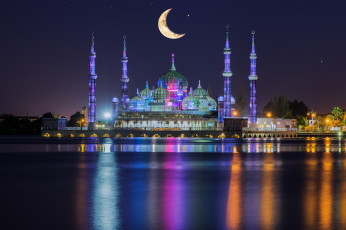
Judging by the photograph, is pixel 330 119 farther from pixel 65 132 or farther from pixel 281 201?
pixel 281 201

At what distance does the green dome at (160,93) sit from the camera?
142 meters

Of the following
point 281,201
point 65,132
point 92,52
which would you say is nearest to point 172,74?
point 92,52

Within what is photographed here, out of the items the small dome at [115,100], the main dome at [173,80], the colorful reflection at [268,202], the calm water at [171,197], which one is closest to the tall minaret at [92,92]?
the small dome at [115,100]

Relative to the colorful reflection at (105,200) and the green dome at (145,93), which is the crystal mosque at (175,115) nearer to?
the green dome at (145,93)

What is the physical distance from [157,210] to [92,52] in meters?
126

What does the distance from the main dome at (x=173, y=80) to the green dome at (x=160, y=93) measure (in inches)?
205

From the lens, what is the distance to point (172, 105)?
5591 inches

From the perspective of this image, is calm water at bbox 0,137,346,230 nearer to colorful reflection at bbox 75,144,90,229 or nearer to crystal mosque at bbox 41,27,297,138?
colorful reflection at bbox 75,144,90,229

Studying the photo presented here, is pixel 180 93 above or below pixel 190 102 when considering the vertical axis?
above

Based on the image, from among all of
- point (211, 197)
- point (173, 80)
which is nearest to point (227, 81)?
point (173, 80)

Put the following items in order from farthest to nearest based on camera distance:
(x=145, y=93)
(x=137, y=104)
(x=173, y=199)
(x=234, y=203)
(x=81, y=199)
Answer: (x=145, y=93) → (x=137, y=104) → (x=173, y=199) → (x=81, y=199) → (x=234, y=203)

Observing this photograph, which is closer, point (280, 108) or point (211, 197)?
point (211, 197)

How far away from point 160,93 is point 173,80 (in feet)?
27.4

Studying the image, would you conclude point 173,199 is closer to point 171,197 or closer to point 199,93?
point 171,197
